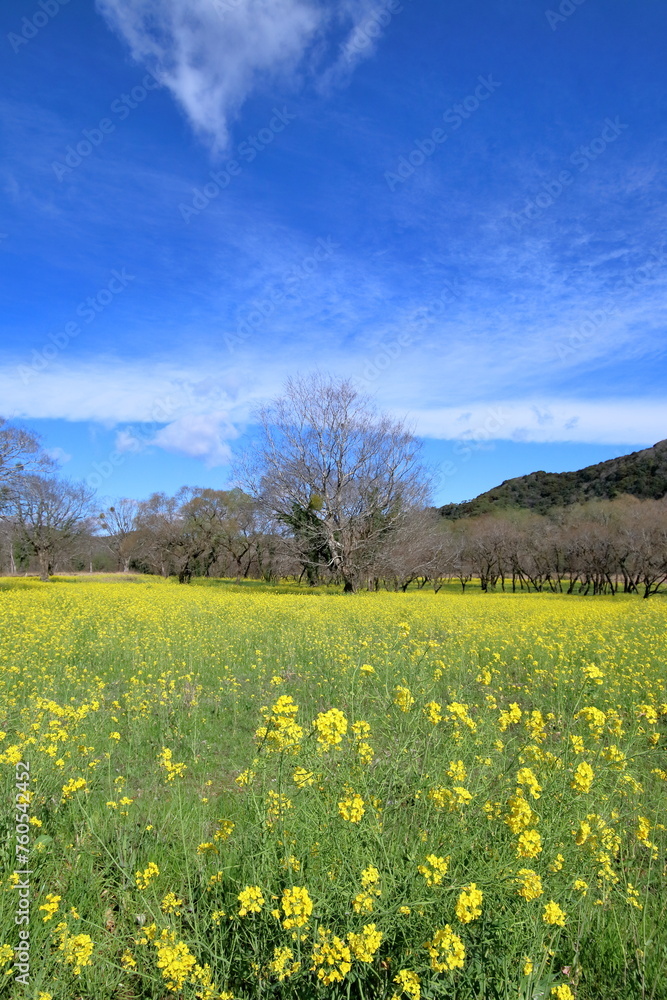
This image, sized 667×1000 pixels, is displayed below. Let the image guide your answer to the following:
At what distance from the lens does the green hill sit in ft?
241

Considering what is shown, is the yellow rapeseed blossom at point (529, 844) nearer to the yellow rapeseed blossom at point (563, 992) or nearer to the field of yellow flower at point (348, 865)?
the field of yellow flower at point (348, 865)

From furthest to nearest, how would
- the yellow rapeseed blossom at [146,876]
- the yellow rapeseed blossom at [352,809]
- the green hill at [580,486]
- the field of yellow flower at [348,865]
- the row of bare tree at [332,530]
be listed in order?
the green hill at [580,486], the row of bare tree at [332,530], the yellow rapeseed blossom at [146,876], the yellow rapeseed blossom at [352,809], the field of yellow flower at [348,865]

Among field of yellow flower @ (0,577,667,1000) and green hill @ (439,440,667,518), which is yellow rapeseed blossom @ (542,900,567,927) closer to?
field of yellow flower @ (0,577,667,1000)

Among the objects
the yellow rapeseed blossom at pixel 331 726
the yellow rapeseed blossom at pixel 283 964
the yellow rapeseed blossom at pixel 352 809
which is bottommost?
the yellow rapeseed blossom at pixel 283 964

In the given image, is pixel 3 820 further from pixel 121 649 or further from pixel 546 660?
pixel 546 660

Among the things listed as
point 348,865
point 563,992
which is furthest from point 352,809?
point 563,992

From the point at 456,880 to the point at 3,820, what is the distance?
8.48 ft

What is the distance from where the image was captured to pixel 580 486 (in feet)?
292

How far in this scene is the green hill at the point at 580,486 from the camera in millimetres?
73312

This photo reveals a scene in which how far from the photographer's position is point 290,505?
91.3 ft

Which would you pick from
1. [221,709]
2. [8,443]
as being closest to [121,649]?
[221,709]

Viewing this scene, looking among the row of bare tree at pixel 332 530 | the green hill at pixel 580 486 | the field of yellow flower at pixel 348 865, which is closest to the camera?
the field of yellow flower at pixel 348 865

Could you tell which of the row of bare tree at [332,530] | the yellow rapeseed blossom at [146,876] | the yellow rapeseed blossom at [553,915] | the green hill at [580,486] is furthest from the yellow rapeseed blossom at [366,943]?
the green hill at [580,486]

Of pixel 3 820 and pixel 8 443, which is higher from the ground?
pixel 8 443
